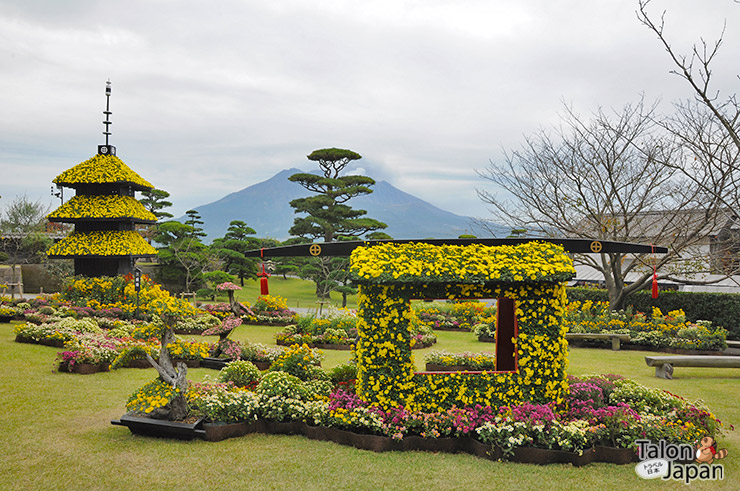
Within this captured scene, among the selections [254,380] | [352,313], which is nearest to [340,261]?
[352,313]

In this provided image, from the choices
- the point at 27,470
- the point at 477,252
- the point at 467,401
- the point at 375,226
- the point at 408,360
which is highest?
the point at 375,226

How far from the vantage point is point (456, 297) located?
27.1 feet

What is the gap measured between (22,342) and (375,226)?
64.8 feet

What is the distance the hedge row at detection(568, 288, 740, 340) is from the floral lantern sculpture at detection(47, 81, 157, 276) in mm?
20110

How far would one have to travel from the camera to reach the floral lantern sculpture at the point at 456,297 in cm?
788

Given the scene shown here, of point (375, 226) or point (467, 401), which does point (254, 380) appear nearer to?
point (467, 401)

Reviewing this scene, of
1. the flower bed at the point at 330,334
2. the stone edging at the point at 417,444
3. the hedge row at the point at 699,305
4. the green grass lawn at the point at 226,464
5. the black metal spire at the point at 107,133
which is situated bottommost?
the green grass lawn at the point at 226,464

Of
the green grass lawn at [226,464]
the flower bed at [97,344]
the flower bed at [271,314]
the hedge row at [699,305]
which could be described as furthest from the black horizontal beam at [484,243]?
the flower bed at [271,314]

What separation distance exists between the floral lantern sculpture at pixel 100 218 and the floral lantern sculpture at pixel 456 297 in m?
18.1

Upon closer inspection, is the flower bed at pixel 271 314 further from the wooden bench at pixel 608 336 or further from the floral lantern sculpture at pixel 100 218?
the wooden bench at pixel 608 336

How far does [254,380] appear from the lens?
9734 millimetres

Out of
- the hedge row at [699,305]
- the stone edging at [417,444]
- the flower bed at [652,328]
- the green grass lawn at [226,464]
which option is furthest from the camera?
the hedge row at [699,305]

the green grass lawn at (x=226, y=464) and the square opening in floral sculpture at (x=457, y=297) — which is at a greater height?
the square opening in floral sculpture at (x=457, y=297)

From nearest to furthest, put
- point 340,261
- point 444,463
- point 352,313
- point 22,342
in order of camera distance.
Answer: point 444,463
point 22,342
point 352,313
point 340,261
